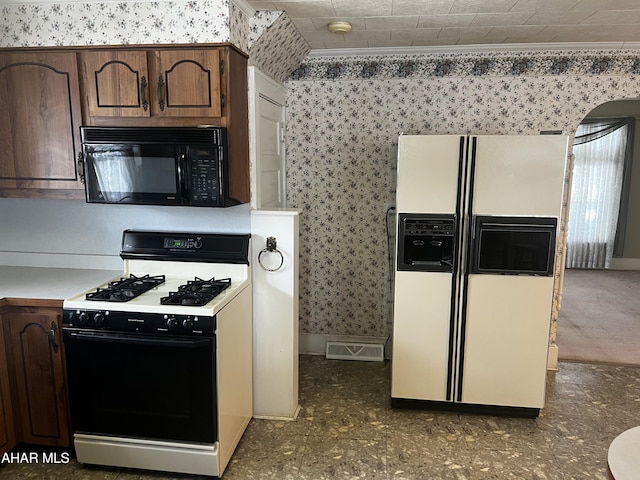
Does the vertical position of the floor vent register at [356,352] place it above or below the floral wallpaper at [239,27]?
below

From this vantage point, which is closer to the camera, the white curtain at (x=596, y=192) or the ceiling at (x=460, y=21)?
the ceiling at (x=460, y=21)

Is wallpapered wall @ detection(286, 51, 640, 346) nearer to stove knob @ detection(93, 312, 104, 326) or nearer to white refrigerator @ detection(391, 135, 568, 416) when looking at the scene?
white refrigerator @ detection(391, 135, 568, 416)

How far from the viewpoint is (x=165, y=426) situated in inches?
89.3

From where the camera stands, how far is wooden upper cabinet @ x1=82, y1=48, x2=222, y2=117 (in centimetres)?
234

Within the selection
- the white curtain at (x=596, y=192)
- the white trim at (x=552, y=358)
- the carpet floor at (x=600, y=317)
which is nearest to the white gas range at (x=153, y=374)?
the white trim at (x=552, y=358)

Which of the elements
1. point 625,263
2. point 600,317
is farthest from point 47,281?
point 625,263

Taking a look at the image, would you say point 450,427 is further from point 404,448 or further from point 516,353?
point 516,353

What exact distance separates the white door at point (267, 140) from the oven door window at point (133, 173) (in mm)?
507

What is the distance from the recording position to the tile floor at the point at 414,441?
238cm

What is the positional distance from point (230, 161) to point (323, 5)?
3.07ft

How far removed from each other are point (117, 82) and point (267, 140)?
3.22 ft

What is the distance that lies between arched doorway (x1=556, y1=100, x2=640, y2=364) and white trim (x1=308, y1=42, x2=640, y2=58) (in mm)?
2332

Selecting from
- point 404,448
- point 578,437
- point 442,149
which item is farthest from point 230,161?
point 578,437

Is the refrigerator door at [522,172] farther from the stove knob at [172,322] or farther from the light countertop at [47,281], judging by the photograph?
the light countertop at [47,281]
